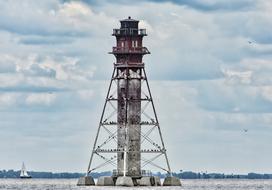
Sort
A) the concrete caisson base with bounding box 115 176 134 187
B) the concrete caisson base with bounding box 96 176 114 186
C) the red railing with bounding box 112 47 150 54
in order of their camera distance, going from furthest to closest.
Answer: the concrete caisson base with bounding box 96 176 114 186 < the red railing with bounding box 112 47 150 54 < the concrete caisson base with bounding box 115 176 134 187

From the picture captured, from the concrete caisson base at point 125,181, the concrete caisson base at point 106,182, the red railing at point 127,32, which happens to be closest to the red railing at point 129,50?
the red railing at point 127,32

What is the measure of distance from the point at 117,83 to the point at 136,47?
18.7ft

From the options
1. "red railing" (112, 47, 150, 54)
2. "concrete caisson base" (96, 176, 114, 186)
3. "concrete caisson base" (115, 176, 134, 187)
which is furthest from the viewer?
"concrete caisson base" (96, 176, 114, 186)

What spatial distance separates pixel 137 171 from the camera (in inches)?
6097

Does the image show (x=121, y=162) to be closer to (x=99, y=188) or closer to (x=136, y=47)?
(x=99, y=188)

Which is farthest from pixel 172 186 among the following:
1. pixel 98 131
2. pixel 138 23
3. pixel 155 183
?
pixel 138 23

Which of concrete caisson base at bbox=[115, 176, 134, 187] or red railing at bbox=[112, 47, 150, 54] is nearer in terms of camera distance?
concrete caisson base at bbox=[115, 176, 134, 187]

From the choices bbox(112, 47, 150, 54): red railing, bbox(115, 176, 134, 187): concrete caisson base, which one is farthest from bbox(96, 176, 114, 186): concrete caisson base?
bbox(112, 47, 150, 54): red railing

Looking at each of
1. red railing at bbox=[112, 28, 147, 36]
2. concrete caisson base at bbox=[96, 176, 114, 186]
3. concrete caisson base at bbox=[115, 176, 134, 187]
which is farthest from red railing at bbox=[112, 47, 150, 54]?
concrete caisson base at bbox=[96, 176, 114, 186]

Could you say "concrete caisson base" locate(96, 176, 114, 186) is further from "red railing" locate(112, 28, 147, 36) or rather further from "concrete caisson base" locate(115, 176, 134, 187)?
"red railing" locate(112, 28, 147, 36)

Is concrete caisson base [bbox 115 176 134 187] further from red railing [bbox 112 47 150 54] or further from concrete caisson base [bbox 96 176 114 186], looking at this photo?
red railing [bbox 112 47 150 54]

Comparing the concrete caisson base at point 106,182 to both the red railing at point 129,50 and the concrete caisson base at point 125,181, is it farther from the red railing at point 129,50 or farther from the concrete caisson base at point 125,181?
the red railing at point 129,50

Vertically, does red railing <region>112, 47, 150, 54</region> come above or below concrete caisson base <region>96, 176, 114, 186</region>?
above

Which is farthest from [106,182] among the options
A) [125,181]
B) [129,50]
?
[129,50]
